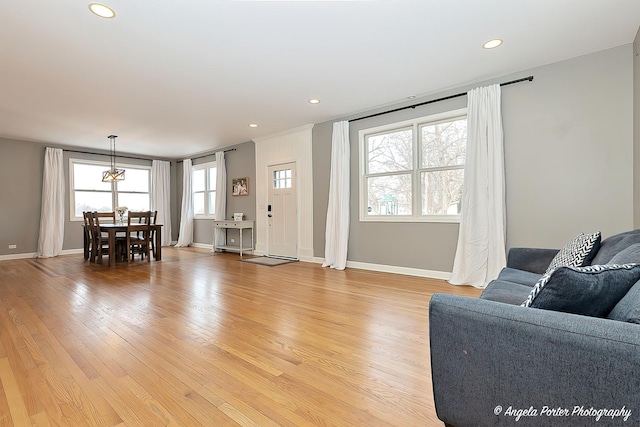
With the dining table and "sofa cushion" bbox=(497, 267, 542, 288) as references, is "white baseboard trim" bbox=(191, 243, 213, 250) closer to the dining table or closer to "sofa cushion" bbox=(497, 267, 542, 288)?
the dining table

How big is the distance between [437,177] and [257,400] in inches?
146

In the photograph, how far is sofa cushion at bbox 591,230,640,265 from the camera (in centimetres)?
173

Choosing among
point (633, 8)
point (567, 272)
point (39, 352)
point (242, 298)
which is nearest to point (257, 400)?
point (567, 272)

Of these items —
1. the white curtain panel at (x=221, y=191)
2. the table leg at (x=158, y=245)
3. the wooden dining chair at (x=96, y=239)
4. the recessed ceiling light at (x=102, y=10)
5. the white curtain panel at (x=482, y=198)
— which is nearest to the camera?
the recessed ceiling light at (x=102, y=10)

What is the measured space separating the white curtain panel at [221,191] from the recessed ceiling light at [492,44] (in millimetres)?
6137

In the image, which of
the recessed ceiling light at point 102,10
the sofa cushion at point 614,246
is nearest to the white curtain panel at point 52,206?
the recessed ceiling light at point 102,10

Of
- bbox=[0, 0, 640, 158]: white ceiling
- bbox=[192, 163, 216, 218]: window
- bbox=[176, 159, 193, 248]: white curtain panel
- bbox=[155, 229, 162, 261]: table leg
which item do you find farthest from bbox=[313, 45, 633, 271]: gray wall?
bbox=[176, 159, 193, 248]: white curtain panel

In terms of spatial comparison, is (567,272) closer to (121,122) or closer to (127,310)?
(127,310)

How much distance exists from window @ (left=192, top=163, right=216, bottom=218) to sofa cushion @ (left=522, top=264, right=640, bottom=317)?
26.3 ft

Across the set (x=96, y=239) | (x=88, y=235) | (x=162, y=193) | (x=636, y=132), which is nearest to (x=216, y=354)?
(x=636, y=132)

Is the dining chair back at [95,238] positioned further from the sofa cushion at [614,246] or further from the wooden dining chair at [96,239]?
the sofa cushion at [614,246]

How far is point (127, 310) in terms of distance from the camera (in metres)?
2.94

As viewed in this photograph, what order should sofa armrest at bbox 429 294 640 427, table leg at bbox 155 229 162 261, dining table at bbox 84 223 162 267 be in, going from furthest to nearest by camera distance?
table leg at bbox 155 229 162 261
dining table at bbox 84 223 162 267
sofa armrest at bbox 429 294 640 427

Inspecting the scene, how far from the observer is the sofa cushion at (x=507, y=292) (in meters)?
1.64
